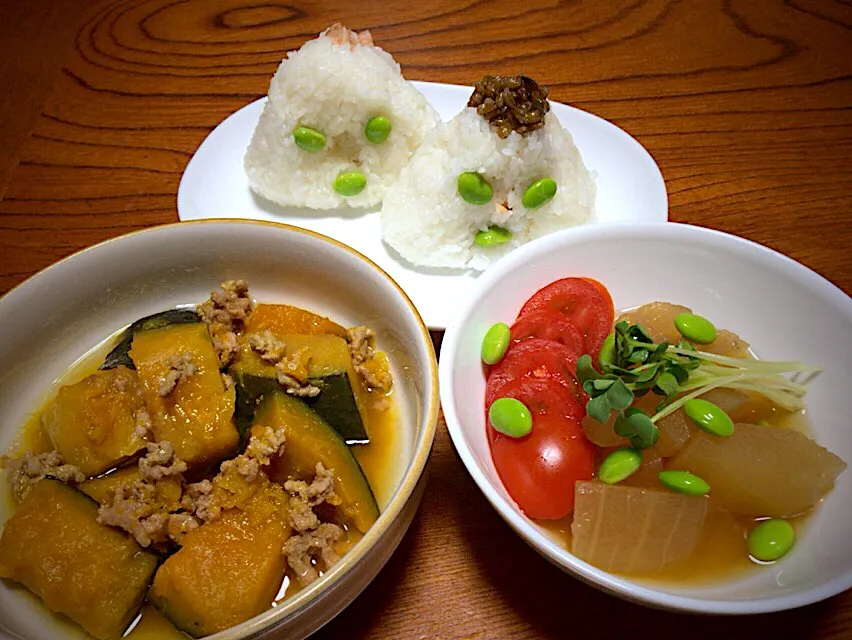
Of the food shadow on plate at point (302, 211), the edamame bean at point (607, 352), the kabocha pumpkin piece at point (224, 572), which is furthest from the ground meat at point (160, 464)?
the food shadow on plate at point (302, 211)

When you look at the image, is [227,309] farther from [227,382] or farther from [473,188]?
[473,188]

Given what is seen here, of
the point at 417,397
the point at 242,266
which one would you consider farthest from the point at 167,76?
the point at 417,397

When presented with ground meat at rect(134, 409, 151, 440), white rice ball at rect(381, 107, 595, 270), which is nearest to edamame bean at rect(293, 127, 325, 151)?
white rice ball at rect(381, 107, 595, 270)

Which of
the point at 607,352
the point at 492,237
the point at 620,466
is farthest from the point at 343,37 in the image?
the point at 620,466

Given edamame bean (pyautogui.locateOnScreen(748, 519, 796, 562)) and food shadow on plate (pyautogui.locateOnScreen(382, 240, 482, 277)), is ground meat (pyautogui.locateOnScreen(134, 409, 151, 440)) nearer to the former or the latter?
food shadow on plate (pyautogui.locateOnScreen(382, 240, 482, 277))

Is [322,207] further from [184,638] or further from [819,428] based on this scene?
[819,428]
